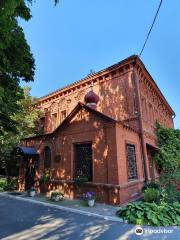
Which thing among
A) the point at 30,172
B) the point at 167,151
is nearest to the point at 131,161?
the point at 167,151

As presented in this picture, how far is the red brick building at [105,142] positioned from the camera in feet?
31.9

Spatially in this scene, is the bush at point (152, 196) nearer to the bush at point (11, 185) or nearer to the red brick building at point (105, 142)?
the red brick building at point (105, 142)

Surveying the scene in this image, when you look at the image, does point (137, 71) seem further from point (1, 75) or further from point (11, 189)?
point (11, 189)

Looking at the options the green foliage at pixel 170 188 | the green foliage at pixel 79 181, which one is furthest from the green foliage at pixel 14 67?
the green foliage at pixel 170 188

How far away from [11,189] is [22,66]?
34.2 ft

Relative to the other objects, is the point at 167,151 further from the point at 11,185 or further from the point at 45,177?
the point at 11,185

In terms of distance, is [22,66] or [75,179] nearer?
[22,66]

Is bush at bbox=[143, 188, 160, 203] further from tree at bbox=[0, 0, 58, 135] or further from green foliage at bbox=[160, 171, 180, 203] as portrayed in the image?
tree at bbox=[0, 0, 58, 135]

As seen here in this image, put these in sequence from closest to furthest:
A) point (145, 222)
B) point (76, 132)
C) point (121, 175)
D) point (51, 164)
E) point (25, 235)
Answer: point (25, 235), point (145, 222), point (121, 175), point (76, 132), point (51, 164)

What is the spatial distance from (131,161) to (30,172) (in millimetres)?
7827

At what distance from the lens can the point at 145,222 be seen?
6.42 metres

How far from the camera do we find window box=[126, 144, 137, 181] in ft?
35.3

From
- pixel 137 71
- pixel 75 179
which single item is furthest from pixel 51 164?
pixel 137 71

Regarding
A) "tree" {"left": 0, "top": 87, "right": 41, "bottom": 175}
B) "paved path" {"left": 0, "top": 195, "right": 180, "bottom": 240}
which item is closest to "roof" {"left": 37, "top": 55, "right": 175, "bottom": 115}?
"tree" {"left": 0, "top": 87, "right": 41, "bottom": 175}
